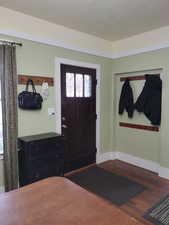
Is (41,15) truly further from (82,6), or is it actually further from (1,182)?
(1,182)

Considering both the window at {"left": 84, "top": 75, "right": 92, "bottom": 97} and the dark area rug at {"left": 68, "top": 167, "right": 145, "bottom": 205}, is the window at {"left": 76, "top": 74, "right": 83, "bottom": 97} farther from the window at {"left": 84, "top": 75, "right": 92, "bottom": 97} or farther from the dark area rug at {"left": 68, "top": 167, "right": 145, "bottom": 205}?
the dark area rug at {"left": 68, "top": 167, "right": 145, "bottom": 205}

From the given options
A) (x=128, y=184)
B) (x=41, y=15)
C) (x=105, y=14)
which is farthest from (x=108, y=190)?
(x=41, y=15)

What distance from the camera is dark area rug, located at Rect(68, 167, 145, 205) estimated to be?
251 centimetres

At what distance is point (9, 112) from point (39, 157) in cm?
78

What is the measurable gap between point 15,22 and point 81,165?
2792mm

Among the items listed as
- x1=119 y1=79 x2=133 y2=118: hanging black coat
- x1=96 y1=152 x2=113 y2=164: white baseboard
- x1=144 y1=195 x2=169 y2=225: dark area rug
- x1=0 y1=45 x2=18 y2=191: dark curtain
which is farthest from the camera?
x1=96 y1=152 x2=113 y2=164: white baseboard

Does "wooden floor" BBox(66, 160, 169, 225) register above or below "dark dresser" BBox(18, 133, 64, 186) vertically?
below

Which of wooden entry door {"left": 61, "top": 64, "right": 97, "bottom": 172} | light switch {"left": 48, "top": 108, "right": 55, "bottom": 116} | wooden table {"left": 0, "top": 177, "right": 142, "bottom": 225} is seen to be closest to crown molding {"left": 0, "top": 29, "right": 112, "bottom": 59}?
wooden entry door {"left": 61, "top": 64, "right": 97, "bottom": 172}

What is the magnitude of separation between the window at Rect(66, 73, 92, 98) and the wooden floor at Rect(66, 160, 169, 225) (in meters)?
1.60

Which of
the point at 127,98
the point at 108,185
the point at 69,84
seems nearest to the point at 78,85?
the point at 69,84

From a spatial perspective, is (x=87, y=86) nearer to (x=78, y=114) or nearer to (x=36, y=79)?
(x=78, y=114)

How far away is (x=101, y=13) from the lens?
2512 mm

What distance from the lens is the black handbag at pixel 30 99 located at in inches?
101

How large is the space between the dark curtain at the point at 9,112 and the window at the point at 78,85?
1.03 metres
